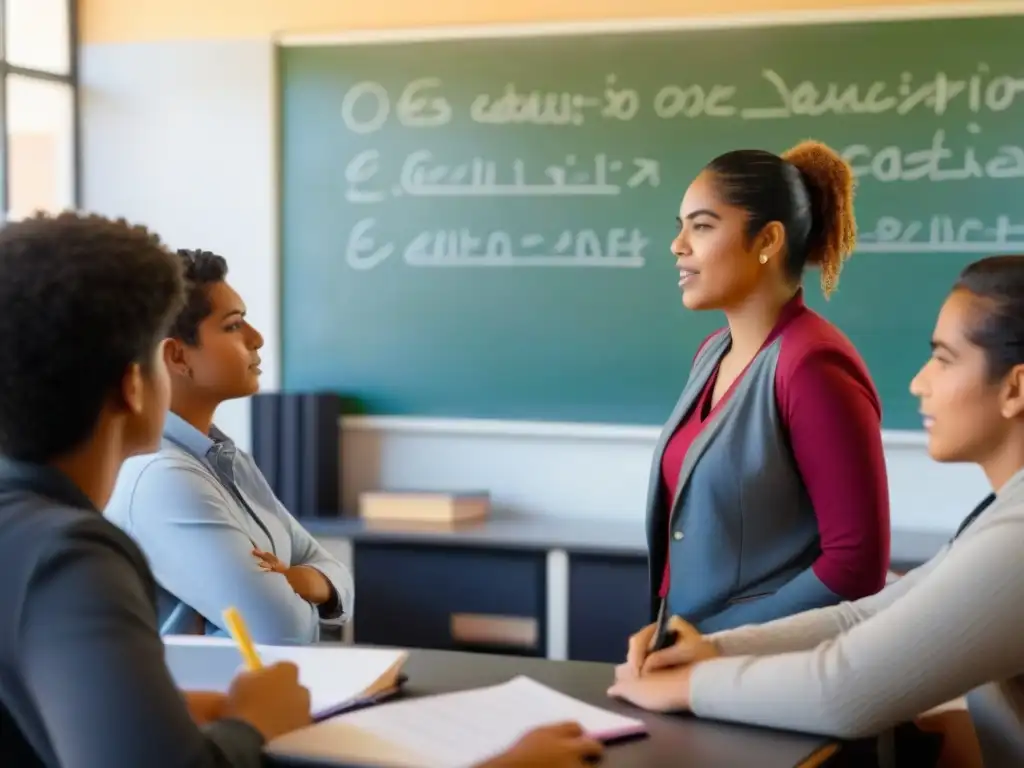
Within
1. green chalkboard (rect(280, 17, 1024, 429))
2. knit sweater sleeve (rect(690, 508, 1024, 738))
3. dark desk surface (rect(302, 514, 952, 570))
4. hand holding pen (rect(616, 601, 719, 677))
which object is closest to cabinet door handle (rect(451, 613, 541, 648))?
dark desk surface (rect(302, 514, 952, 570))

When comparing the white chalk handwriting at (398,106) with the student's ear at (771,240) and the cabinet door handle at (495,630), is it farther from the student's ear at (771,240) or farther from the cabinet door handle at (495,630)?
the student's ear at (771,240)

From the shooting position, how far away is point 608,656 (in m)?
3.35

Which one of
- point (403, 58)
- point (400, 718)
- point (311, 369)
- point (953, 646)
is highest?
point (403, 58)

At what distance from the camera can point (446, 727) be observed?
1.44 m

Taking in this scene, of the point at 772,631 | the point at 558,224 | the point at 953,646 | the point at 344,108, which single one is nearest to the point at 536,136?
the point at 558,224

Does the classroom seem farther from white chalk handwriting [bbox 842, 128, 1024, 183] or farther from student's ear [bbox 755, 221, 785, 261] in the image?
student's ear [bbox 755, 221, 785, 261]

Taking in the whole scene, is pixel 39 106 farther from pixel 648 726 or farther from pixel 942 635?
pixel 942 635

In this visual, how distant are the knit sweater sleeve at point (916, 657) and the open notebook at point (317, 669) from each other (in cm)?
44

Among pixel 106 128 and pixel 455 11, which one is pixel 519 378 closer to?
pixel 455 11

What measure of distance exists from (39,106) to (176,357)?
8.12ft

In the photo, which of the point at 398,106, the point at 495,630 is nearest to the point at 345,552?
the point at 495,630

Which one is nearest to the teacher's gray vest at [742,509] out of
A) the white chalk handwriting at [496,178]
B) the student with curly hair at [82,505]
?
the student with curly hair at [82,505]

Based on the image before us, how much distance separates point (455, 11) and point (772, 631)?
2644 mm

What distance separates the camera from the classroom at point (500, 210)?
3.48 meters
